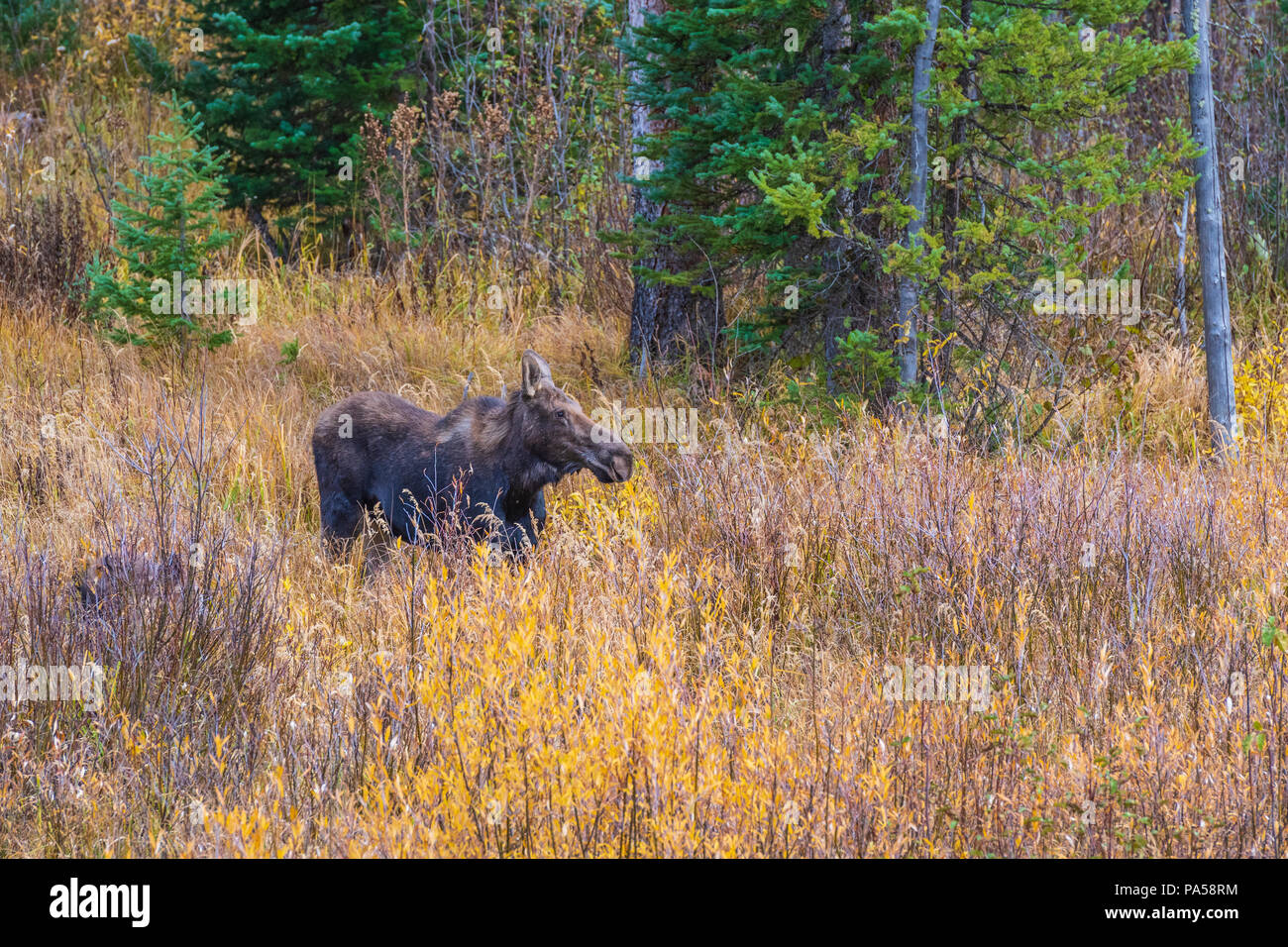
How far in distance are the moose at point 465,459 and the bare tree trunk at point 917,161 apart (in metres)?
1.96

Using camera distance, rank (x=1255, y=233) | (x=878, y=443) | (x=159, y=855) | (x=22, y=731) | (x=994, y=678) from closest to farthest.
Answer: (x=159, y=855)
(x=22, y=731)
(x=994, y=678)
(x=878, y=443)
(x=1255, y=233)

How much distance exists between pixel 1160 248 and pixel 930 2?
4632mm

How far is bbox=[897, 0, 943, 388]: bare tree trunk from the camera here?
21.8ft

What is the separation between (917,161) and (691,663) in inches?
131

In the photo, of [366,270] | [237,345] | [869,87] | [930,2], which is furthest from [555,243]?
[930,2]

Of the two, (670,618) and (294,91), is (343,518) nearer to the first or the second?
(670,618)

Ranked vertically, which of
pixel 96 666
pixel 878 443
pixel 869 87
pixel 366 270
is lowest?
pixel 96 666

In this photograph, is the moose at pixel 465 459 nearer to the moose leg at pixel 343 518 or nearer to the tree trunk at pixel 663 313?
the moose leg at pixel 343 518

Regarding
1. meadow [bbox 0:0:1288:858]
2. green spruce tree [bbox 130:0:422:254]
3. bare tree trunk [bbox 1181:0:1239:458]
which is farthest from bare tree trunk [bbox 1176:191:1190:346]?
green spruce tree [bbox 130:0:422:254]

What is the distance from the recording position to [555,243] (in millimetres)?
11508

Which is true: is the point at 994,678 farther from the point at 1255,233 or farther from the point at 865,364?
the point at 1255,233

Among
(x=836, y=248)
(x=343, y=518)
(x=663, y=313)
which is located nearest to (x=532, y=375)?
(x=343, y=518)

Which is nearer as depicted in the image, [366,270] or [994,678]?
[994,678]

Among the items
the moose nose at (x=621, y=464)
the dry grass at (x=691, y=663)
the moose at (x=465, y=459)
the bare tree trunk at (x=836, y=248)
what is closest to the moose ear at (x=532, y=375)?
the moose at (x=465, y=459)
